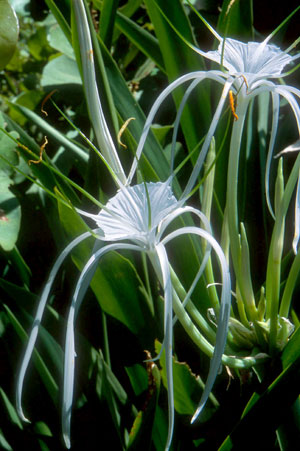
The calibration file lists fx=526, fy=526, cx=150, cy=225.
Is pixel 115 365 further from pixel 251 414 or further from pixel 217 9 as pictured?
pixel 217 9

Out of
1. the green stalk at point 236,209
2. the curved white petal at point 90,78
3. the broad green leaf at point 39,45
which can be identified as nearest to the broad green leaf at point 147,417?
the green stalk at point 236,209

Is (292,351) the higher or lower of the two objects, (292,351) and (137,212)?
the lower

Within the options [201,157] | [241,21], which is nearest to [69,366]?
[201,157]

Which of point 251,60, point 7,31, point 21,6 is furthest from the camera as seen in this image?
point 21,6

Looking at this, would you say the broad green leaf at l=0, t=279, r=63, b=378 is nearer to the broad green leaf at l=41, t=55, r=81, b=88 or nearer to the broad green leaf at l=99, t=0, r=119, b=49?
the broad green leaf at l=99, t=0, r=119, b=49

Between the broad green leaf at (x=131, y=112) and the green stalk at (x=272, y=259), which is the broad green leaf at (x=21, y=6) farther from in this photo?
the green stalk at (x=272, y=259)

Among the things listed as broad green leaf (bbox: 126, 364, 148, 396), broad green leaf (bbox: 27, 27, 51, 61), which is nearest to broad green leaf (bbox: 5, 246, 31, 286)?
broad green leaf (bbox: 126, 364, 148, 396)

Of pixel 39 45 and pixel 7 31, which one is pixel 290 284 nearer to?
pixel 7 31
